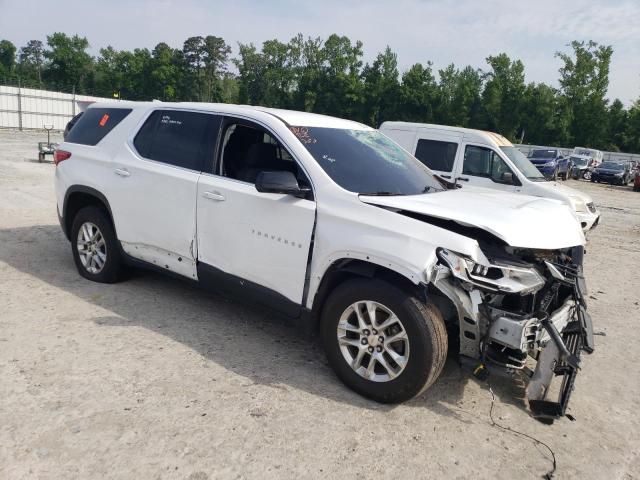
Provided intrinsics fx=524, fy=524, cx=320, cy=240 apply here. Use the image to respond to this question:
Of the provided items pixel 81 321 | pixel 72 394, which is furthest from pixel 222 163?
pixel 72 394

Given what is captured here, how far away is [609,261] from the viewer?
343 inches

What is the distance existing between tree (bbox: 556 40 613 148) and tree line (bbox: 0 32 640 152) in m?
0.11

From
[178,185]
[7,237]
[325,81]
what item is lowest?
[7,237]

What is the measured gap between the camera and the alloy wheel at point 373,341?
3.36 m

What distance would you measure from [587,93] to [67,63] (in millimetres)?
77286

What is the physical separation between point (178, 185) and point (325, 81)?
2995 inches

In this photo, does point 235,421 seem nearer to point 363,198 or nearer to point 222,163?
point 363,198

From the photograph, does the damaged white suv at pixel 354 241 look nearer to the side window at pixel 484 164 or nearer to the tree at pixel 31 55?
the side window at pixel 484 164

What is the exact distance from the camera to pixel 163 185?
4.56 meters

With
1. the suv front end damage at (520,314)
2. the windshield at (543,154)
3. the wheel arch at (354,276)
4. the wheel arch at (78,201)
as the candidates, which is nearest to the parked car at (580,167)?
the windshield at (543,154)

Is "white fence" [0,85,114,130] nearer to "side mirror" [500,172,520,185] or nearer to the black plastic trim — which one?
"side mirror" [500,172,520,185]

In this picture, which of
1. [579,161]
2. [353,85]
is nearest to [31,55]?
[353,85]

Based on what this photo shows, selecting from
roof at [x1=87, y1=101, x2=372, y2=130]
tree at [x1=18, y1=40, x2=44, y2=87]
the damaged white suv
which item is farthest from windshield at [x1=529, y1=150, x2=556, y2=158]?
tree at [x1=18, y1=40, x2=44, y2=87]

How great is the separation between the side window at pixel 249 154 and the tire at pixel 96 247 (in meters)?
1.52
